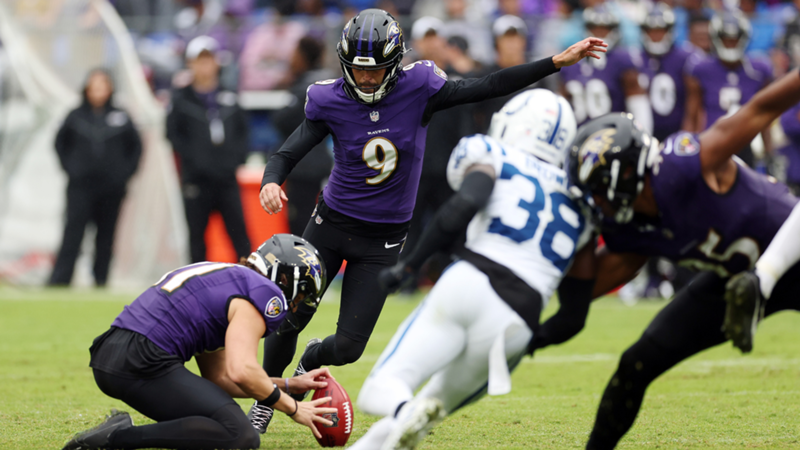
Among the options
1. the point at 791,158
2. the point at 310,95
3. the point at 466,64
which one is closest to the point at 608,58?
the point at 466,64

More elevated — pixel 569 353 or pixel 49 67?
pixel 49 67

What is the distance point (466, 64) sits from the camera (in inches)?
416

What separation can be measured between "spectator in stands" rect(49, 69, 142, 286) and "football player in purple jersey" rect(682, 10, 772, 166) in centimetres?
674

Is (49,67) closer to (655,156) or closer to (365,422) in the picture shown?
(365,422)

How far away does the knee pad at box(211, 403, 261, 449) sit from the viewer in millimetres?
4168

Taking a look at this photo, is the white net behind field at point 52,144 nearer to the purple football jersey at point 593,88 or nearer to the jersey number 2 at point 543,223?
the purple football jersey at point 593,88

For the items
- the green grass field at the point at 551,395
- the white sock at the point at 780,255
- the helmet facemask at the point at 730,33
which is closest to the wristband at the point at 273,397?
the green grass field at the point at 551,395

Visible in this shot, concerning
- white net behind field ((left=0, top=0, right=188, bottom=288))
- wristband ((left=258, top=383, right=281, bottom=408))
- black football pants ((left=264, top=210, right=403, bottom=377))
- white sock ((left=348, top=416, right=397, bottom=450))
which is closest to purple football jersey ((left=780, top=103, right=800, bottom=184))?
black football pants ((left=264, top=210, right=403, bottom=377))

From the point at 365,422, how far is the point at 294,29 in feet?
27.5

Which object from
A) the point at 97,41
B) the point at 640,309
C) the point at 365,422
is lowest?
the point at 640,309

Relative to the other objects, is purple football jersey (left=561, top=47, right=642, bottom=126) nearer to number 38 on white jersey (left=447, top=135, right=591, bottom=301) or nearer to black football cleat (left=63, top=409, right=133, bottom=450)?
number 38 on white jersey (left=447, top=135, right=591, bottom=301)

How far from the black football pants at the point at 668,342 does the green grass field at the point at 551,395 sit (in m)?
0.48

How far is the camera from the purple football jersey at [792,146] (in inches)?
426

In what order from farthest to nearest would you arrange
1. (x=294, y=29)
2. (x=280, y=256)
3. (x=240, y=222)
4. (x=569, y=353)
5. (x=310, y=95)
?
(x=294, y=29) < (x=240, y=222) < (x=569, y=353) < (x=310, y=95) < (x=280, y=256)
